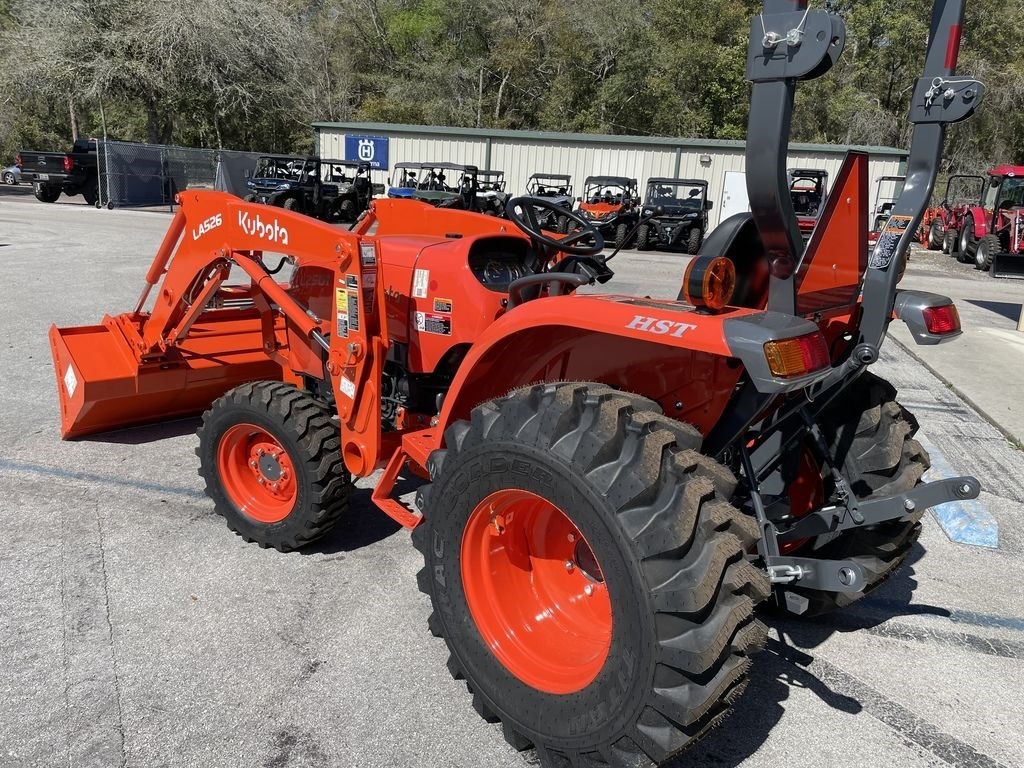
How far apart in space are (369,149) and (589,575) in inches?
1079

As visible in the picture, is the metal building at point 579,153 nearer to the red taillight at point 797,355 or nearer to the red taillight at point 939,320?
the red taillight at point 939,320

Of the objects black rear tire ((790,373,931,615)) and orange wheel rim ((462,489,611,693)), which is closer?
orange wheel rim ((462,489,611,693))

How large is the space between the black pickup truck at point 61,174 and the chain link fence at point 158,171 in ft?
4.70

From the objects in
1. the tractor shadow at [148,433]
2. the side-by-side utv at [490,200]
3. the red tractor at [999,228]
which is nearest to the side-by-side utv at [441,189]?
the side-by-side utv at [490,200]

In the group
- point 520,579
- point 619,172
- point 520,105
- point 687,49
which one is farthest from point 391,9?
point 520,579

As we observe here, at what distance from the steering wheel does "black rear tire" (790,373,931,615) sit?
3.81 feet

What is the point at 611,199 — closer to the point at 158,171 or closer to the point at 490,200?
the point at 490,200

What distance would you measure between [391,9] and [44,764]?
48.2 metres

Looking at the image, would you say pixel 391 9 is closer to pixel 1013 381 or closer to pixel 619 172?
pixel 619 172

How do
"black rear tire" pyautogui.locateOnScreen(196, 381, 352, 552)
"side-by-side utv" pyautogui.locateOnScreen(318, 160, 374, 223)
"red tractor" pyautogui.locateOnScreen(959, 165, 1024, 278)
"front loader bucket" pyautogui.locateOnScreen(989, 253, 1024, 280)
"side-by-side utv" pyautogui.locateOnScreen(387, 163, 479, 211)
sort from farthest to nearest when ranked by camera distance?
1. "side-by-side utv" pyautogui.locateOnScreen(318, 160, 374, 223)
2. "side-by-side utv" pyautogui.locateOnScreen(387, 163, 479, 211)
3. "red tractor" pyautogui.locateOnScreen(959, 165, 1024, 278)
4. "front loader bucket" pyautogui.locateOnScreen(989, 253, 1024, 280)
5. "black rear tire" pyautogui.locateOnScreen(196, 381, 352, 552)

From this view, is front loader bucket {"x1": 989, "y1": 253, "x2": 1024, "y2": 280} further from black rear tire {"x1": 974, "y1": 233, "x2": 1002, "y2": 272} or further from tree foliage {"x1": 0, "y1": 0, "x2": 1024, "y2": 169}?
tree foliage {"x1": 0, "y1": 0, "x2": 1024, "y2": 169}

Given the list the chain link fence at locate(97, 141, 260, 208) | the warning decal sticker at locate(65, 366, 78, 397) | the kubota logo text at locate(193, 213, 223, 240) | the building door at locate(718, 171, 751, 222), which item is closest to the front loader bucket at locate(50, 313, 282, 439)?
the warning decal sticker at locate(65, 366, 78, 397)

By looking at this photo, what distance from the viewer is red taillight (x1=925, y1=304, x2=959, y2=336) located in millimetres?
2445

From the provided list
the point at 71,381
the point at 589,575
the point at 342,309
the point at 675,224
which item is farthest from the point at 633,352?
the point at 675,224
